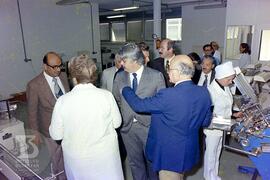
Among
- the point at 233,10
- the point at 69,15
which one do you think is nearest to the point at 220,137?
the point at 233,10

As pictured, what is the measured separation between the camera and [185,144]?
1541 millimetres

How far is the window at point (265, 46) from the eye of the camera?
4801 mm

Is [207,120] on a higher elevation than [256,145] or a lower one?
higher

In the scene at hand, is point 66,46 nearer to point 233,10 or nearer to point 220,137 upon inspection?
point 233,10

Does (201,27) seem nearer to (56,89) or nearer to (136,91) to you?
(136,91)

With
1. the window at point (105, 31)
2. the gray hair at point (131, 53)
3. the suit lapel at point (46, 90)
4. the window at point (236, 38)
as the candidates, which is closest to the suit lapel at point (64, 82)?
the suit lapel at point (46, 90)

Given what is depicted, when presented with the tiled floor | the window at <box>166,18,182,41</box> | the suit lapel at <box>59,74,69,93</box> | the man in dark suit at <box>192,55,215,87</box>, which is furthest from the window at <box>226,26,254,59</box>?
the suit lapel at <box>59,74,69,93</box>

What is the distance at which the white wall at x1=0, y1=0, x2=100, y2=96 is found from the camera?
523cm

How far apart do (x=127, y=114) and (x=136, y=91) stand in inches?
8.4

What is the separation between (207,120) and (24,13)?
532 cm

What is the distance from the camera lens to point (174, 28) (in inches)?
364

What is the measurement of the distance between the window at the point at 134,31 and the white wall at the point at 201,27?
2.39 m

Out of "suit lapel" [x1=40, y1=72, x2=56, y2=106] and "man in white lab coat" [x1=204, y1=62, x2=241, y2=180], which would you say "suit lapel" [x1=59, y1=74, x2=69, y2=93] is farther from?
"man in white lab coat" [x1=204, y1=62, x2=241, y2=180]

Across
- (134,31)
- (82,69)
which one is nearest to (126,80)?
(82,69)
